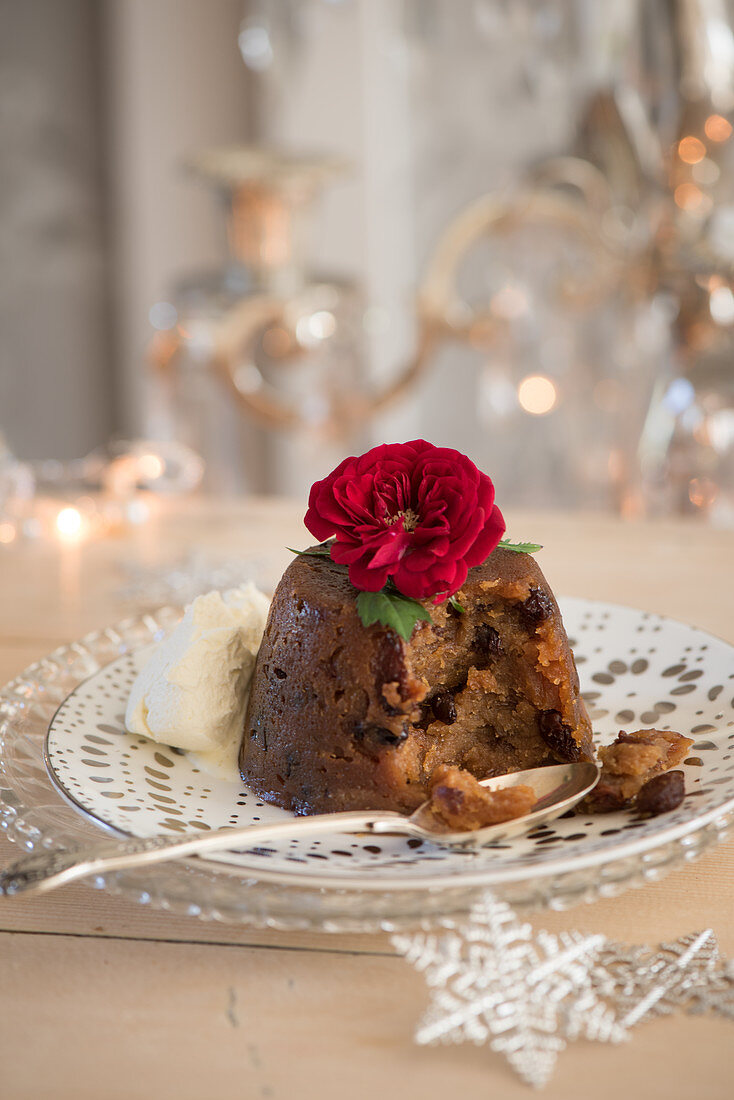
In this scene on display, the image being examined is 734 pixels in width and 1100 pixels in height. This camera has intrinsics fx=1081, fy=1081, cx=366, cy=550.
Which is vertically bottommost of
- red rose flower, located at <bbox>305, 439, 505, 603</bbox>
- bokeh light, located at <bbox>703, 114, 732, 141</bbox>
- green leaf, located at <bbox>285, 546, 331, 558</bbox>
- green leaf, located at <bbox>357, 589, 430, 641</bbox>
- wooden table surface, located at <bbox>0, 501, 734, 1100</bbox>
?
wooden table surface, located at <bbox>0, 501, 734, 1100</bbox>

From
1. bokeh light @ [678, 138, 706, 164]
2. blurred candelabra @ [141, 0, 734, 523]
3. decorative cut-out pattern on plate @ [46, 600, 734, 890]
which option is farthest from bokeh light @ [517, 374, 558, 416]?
decorative cut-out pattern on plate @ [46, 600, 734, 890]

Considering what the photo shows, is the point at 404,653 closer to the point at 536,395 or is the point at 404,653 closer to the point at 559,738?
the point at 559,738

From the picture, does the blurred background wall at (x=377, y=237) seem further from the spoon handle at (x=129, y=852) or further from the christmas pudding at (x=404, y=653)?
the spoon handle at (x=129, y=852)

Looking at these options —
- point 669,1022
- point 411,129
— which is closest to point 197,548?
point 669,1022

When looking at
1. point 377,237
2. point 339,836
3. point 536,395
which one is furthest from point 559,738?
point 377,237

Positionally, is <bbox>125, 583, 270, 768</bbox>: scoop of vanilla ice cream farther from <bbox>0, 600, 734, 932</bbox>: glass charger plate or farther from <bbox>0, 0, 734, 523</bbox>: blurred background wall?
<bbox>0, 0, 734, 523</bbox>: blurred background wall
